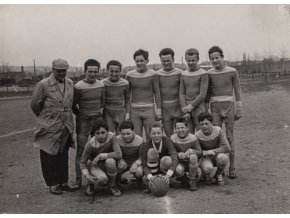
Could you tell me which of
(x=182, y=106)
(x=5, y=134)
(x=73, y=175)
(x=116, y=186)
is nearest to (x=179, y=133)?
(x=182, y=106)

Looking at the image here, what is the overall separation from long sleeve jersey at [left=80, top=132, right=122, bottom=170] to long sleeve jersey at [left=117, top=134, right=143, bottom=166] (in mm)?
205

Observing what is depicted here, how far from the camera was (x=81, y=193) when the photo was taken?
16.5ft

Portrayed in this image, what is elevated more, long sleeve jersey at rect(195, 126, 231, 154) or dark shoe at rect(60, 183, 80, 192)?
long sleeve jersey at rect(195, 126, 231, 154)

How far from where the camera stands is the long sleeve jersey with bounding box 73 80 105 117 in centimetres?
527

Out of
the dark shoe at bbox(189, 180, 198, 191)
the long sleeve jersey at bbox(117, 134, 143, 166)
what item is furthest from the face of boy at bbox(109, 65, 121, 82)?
the dark shoe at bbox(189, 180, 198, 191)

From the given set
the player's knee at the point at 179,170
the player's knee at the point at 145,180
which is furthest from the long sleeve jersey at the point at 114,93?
the player's knee at the point at 179,170

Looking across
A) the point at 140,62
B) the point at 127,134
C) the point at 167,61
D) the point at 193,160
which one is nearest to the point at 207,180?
the point at 193,160

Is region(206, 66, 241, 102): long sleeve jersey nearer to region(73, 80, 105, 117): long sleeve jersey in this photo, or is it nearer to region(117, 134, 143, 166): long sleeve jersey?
region(117, 134, 143, 166): long sleeve jersey

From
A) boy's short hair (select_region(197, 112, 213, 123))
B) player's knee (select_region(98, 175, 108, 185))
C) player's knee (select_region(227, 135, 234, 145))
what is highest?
boy's short hair (select_region(197, 112, 213, 123))

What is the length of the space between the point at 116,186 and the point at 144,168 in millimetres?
429

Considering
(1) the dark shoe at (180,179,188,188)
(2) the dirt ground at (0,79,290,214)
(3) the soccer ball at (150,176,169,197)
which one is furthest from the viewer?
(1) the dark shoe at (180,179,188,188)

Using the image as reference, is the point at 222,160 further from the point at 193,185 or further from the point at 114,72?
the point at 114,72

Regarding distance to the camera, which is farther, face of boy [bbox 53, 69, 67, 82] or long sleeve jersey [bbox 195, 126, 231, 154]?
long sleeve jersey [bbox 195, 126, 231, 154]

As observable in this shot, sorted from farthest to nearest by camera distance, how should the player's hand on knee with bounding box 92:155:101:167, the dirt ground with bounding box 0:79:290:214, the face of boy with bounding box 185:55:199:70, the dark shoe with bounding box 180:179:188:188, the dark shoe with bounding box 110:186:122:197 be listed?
the face of boy with bounding box 185:55:199:70, the dark shoe with bounding box 180:179:188:188, the player's hand on knee with bounding box 92:155:101:167, the dark shoe with bounding box 110:186:122:197, the dirt ground with bounding box 0:79:290:214
